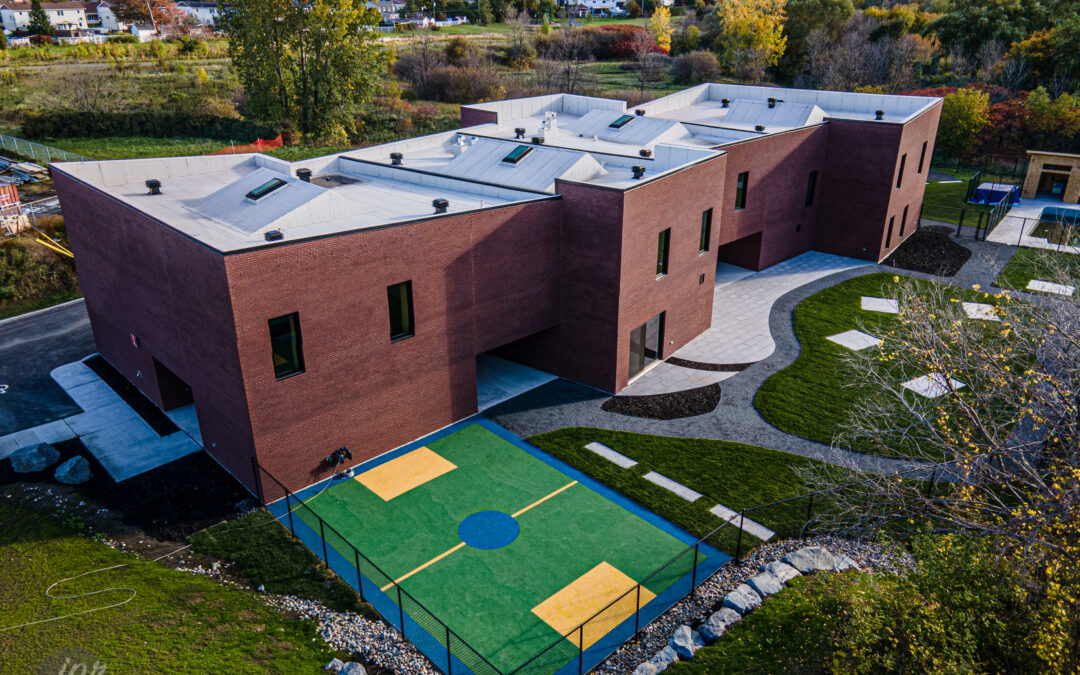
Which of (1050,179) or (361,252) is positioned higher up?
(361,252)

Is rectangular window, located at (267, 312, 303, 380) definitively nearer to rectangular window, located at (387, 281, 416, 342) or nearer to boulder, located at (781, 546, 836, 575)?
rectangular window, located at (387, 281, 416, 342)

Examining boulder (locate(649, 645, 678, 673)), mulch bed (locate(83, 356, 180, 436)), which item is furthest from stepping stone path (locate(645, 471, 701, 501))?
mulch bed (locate(83, 356, 180, 436))

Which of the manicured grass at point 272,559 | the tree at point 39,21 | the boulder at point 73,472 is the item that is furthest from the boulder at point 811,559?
the tree at point 39,21

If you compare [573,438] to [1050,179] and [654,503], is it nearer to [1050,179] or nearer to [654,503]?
[654,503]

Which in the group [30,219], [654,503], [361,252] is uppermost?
[361,252]

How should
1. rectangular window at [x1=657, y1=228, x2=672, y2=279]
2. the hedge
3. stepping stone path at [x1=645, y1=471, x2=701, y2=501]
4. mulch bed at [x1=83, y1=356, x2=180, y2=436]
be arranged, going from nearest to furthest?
1. stepping stone path at [x1=645, y1=471, x2=701, y2=501]
2. mulch bed at [x1=83, y1=356, x2=180, y2=436]
3. rectangular window at [x1=657, y1=228, x2=672, y2=279]
4. the hedge

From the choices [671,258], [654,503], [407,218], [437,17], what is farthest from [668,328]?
[437,17]

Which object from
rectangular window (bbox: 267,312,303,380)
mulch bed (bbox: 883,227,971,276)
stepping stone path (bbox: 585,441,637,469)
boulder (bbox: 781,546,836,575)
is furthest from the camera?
mulch bed (bbox: 883,227,971,276)

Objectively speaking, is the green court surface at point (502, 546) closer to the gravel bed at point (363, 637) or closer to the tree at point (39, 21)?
the gravel bed at point (363, 637)
